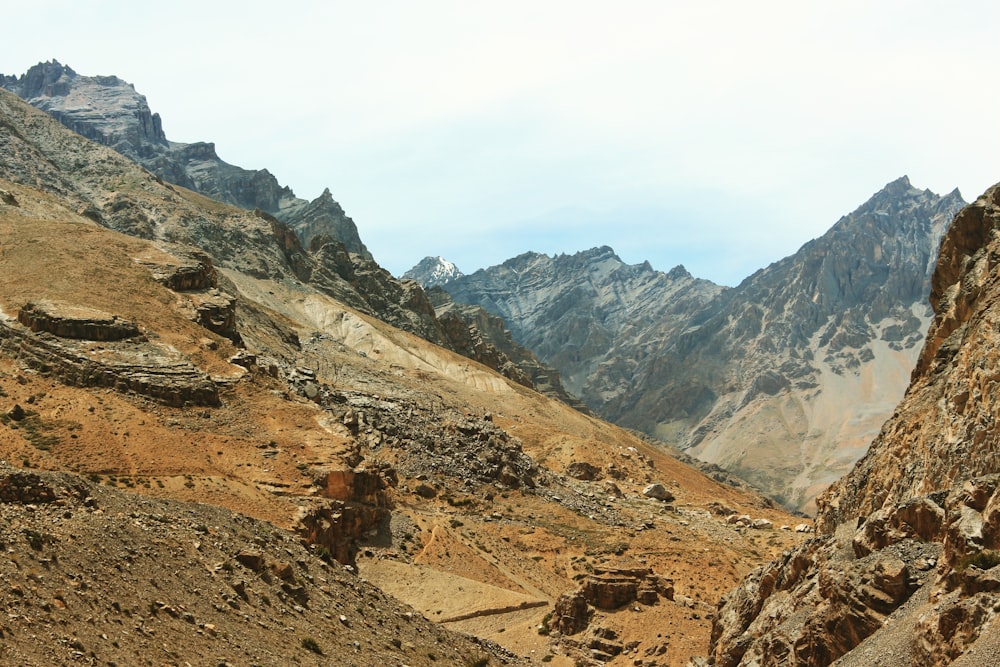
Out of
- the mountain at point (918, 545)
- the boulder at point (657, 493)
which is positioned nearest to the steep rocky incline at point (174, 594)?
the mountain at point (918, 545)

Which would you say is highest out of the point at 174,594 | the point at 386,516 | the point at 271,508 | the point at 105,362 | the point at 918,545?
the point at 918,545

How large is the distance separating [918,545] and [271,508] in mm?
22292

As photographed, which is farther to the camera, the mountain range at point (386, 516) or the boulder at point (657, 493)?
the boulder at point (657, 493)

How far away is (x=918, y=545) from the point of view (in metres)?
19.6

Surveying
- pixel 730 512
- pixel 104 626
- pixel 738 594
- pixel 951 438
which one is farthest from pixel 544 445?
pixel 104 626

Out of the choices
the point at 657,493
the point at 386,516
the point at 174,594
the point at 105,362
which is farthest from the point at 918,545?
the point at 657,493

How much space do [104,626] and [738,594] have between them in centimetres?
1725

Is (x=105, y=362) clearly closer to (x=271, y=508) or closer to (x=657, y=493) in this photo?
(x=271, y=508)

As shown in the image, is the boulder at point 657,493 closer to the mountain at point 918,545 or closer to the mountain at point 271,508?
the mountain at point 271,508

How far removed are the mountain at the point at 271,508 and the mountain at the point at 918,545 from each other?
6867 mm

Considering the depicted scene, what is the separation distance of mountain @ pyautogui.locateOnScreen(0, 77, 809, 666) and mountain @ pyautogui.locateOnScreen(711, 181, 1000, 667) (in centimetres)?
687

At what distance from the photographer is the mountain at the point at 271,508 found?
65.2 ft

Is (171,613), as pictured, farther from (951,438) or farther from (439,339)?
(439,339)

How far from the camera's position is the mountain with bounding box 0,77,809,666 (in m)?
19.9
